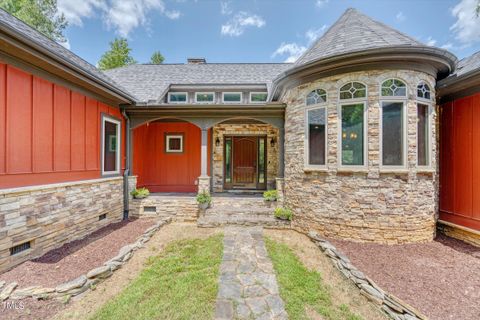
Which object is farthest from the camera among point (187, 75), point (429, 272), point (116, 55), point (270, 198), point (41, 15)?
point (116, 55)

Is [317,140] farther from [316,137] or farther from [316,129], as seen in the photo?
[316,129]

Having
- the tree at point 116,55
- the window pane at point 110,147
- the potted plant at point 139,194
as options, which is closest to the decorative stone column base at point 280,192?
the potted plant at point 139,194

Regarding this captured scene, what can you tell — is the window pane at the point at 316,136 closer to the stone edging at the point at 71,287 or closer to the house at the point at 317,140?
the house at the point at 317,140

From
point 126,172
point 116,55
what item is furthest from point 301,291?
point 116,55

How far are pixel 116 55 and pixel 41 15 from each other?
5028mm

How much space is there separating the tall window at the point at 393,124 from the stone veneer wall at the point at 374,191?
0.12 m

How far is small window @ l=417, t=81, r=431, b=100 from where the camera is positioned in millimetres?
4551

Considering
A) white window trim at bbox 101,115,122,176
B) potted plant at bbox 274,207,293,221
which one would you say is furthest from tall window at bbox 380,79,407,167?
white window trim at bbox 101,115,122,176

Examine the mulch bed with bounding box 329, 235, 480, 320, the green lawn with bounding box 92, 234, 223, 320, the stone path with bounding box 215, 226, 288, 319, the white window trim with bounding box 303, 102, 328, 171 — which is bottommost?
the mulch bed with bounding box 329, 235, 480, 320

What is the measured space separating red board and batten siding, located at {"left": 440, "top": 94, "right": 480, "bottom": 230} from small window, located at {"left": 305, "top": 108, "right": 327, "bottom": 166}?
3.00 meters

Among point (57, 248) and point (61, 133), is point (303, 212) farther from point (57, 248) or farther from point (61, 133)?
point (61, 133)

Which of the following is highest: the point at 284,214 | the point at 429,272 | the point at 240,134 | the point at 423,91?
the point at 423,91

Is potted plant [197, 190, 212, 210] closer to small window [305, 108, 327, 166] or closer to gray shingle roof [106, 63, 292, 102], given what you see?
small window [305, 108, 327, 166]

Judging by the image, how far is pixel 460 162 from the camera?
475 centimetres
